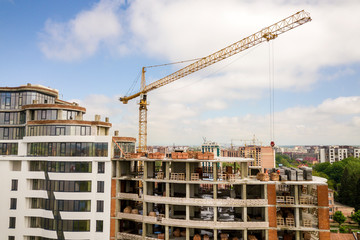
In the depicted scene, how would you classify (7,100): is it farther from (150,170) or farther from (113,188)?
(150,170)

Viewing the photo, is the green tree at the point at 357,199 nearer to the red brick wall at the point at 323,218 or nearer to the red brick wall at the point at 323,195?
the red brick wall at the point at 323,218

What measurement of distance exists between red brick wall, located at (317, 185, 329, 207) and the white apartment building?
36.3 meters

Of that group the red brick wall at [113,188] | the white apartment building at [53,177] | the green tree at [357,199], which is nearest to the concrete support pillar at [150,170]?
the red brick wall at [113,188]

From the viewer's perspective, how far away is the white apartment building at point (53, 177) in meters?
45.9

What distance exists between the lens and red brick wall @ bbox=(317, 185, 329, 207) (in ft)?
131

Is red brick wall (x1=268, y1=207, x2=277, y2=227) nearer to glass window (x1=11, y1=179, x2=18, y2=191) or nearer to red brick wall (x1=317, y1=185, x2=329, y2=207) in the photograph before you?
red brick wall (x1=317, y1=185, x2=329, y2=207)

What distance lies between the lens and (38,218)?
159ft

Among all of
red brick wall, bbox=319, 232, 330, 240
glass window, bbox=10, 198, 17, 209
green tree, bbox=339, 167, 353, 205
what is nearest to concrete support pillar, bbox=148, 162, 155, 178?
glass window, bbox=10, 198, 17, 209

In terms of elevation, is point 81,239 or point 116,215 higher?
point 116,215

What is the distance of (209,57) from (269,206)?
54.5m

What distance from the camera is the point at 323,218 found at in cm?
4019

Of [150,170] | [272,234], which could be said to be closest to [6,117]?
[150,170]

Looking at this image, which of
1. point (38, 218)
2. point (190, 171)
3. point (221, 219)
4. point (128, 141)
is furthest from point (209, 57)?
point (38, 218)

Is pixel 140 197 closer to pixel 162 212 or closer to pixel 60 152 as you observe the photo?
pixel 162 212
